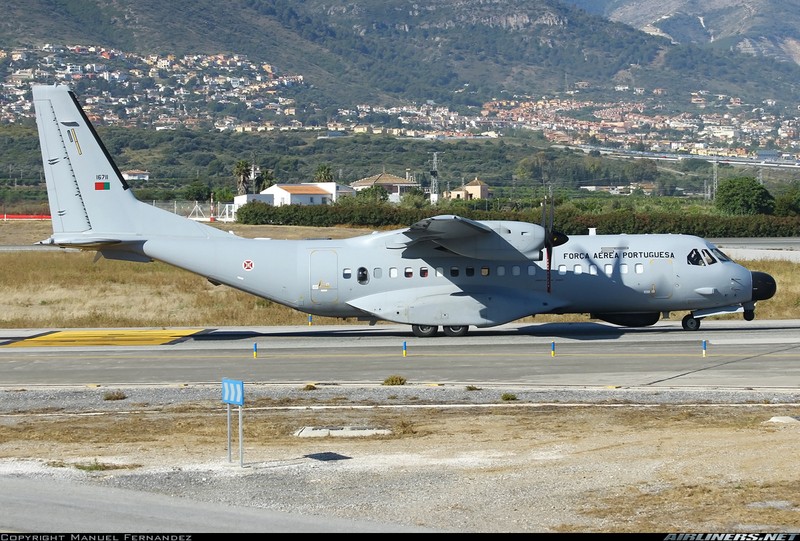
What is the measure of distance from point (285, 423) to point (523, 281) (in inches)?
572

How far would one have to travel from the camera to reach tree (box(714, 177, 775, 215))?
346 feet

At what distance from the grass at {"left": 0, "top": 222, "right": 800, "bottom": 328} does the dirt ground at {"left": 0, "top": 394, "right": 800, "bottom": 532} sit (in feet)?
63.8

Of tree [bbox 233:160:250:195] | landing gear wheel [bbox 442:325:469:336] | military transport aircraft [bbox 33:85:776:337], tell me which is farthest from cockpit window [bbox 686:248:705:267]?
tree [bbox 233:160:250:195]

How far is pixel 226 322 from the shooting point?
43.1 metres

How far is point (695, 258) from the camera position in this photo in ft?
116

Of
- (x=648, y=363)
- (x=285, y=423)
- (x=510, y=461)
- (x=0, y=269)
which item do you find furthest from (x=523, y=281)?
(x=0, y=269)

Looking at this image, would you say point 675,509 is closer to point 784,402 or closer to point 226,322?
point 784,402

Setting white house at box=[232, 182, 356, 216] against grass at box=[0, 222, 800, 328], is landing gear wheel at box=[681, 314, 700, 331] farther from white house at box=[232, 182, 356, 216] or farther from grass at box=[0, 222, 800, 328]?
white house at box=[232, 182, 356, 216]

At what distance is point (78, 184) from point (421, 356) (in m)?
12.5

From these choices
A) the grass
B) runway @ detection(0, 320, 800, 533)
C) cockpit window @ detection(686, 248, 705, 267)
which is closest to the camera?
runway @ detection(0, 320, 800, 533)

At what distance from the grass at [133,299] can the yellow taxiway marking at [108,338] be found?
10.2ft

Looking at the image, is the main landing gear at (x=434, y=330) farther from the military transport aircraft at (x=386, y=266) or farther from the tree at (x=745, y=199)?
the tree at (x=745, y=199)

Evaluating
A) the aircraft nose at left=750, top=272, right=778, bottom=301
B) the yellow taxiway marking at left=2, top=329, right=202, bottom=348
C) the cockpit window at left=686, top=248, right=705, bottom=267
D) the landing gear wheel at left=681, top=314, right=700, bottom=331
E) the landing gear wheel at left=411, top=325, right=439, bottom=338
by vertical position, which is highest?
the cockpit window at left=686, top=248, right=705, bottom=267

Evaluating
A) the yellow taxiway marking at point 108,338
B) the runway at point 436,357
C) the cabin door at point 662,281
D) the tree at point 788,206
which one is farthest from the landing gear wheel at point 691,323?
the tree at point 788,206
